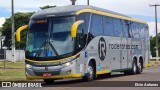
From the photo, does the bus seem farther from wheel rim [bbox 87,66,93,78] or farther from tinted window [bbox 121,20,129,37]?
tinted window [bbox 121,20,129,37]

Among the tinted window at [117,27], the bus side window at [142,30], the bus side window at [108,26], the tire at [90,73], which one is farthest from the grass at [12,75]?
the bus side window at [142,30]

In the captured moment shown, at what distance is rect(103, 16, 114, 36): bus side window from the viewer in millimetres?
23016

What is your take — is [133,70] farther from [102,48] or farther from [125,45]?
[102,48]

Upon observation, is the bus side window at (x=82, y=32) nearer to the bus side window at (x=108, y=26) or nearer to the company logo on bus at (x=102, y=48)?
the company logo on bus at (x=102, y=48)

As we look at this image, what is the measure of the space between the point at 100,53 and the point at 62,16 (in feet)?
11.7

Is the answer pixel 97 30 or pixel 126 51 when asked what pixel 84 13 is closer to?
pixel 97 30

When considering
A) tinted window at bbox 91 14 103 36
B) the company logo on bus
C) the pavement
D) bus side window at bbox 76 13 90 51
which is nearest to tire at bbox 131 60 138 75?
the company logo on bus

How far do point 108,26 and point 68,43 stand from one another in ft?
15.9

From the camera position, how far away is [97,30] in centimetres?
2181

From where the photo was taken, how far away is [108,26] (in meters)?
23.5

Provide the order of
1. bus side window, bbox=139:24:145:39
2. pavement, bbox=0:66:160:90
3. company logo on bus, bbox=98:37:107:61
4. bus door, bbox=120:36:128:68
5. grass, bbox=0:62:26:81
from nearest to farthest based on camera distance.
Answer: pavement, bbox=0:66:160:90
company logo on bus, bbox=98:37:107:61
grass, bbox=0:62:26:81
bus door, bbox=120:36:128:68
bus side window, bbox=139:24:145:39

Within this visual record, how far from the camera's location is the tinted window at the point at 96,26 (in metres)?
21.3

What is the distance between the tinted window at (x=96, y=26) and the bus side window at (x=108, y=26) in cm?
59

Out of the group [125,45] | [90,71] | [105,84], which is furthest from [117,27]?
[105,84]
